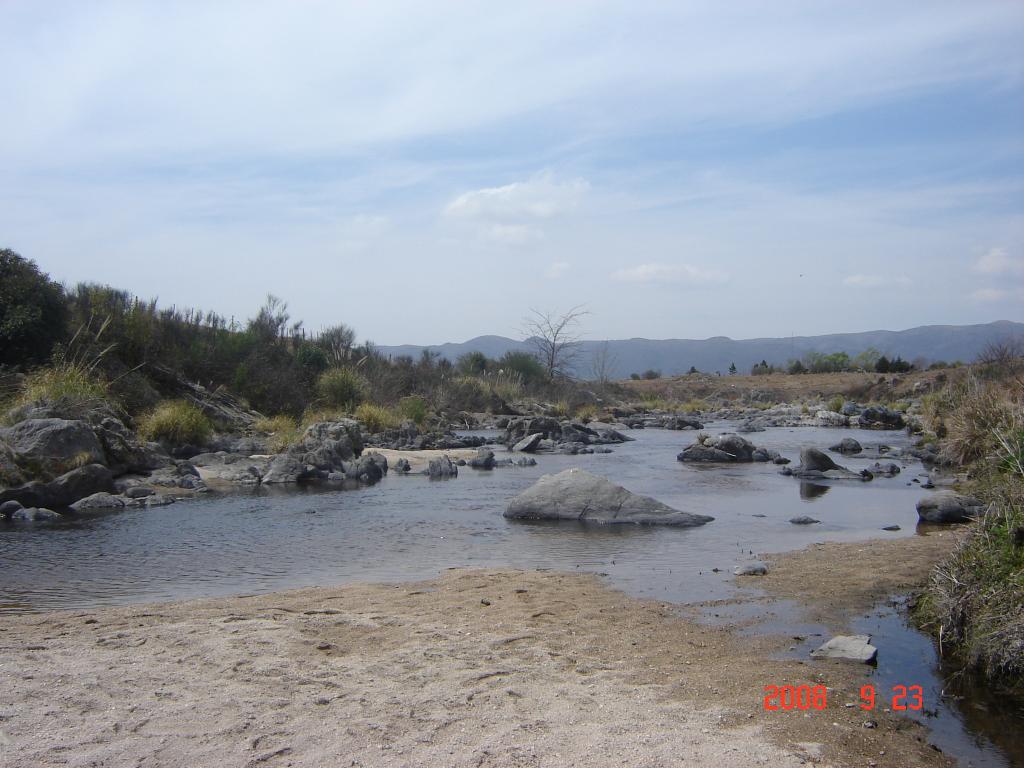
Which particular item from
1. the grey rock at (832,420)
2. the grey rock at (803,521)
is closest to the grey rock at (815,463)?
the grey rock at (803,521)

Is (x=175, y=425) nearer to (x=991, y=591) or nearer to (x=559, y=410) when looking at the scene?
(x=991, y=591)

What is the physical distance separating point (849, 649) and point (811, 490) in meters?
12.1

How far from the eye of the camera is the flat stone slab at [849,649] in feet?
20.4

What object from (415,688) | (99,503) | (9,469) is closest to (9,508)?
(9,469)

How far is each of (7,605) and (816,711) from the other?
7755 mm

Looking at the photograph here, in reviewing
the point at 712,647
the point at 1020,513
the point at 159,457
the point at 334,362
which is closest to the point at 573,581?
the point at 712,647

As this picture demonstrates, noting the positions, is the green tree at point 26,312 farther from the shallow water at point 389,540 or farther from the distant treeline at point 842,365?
the distant treeline at point 842,365

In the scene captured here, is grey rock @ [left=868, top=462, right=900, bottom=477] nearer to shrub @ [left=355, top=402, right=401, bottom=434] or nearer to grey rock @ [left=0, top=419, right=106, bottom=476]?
shrub @ [left=355, top=402, right=401, bottom=434]

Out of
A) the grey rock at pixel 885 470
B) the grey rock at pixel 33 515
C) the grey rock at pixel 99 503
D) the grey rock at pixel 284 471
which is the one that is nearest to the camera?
the grey rock at pixel 33 515

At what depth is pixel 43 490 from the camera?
46.6ft

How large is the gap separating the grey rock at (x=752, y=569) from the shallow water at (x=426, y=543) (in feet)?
0.61

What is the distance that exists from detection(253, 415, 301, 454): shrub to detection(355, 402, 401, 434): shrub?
3160 millimetres

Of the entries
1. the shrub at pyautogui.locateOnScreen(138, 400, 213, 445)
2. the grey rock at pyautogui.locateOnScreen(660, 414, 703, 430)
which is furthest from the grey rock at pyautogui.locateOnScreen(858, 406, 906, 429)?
the shrub at pyautogui.locateOnScreen(138, 400, 213, 445)

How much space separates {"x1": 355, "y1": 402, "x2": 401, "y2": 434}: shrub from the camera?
2907cm
